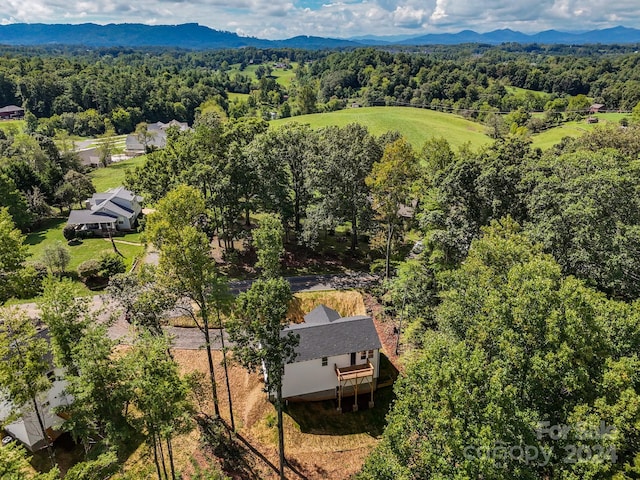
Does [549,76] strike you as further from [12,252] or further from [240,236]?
[12,252]

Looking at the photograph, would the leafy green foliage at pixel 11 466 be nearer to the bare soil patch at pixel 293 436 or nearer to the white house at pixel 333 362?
the bare soil patch at pixel 293 436

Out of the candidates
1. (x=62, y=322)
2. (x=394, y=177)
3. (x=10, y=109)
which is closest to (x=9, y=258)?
(x=62, y=322)

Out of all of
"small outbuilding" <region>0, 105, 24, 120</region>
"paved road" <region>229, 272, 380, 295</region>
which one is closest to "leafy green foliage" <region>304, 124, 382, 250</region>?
"paved road" <region>229, 272, 380, 295</region>

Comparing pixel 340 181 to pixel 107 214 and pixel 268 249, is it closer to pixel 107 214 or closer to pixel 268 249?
pixel 268 249

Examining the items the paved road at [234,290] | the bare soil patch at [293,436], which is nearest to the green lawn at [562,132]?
the paved road at [234,290]

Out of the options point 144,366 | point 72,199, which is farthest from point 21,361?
point 72,199

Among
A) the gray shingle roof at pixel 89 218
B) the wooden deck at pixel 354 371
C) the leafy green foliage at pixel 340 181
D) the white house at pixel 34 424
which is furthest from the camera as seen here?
the gray shingle roof at pixel 89 218
